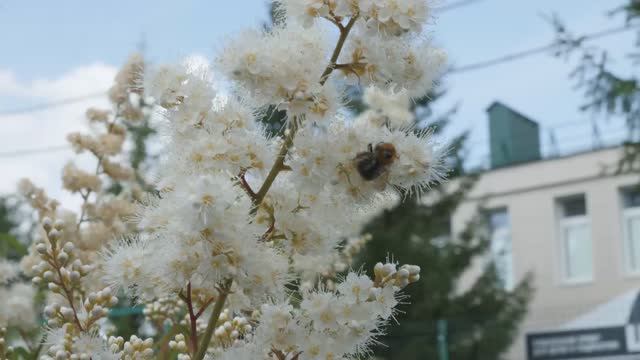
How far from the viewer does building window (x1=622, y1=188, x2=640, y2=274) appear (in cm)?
1719

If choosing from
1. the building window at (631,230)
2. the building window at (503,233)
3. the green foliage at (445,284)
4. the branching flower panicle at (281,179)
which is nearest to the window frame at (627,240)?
the building window at (631,230)

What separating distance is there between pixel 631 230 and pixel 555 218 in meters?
1.43

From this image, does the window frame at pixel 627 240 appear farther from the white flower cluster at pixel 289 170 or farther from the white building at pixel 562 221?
the white flower cluster at pixel 289 170

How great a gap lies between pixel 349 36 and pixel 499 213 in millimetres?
17924

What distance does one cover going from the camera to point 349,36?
140cm

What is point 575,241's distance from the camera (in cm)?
1812

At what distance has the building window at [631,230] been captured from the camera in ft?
56.4

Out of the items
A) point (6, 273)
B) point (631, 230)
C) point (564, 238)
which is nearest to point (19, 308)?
point (6, 273)

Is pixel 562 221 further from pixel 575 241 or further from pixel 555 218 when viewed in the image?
pixel 575 241

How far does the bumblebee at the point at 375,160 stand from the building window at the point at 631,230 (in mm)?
16632

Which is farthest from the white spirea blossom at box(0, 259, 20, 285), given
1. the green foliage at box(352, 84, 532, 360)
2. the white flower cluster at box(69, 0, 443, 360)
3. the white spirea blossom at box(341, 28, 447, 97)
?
the green foliage at box(352, 84, 532, 360)

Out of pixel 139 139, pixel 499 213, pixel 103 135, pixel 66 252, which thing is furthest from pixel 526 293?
pixel 66 252

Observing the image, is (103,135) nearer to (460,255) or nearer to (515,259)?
(460,255)

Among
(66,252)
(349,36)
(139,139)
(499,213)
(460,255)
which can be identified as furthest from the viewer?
(499,213)
